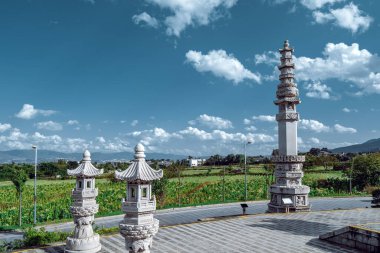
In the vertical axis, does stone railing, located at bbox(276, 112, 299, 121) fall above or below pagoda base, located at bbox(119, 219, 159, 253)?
above


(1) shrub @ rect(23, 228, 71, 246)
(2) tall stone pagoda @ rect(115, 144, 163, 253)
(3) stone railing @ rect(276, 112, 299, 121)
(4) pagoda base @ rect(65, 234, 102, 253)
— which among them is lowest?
(1) shrub @ rect(23, 228, 71, 246)

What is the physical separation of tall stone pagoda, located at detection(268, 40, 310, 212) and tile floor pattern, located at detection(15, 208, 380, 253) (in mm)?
1209

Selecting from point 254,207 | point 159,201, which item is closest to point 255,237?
point 254,207

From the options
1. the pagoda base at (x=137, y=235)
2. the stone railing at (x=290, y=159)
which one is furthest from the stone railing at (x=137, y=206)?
the stone railing at (x=290, y=159)

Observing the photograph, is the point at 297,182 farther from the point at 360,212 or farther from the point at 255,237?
the point at 255,237

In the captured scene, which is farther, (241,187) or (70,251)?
(241,187)

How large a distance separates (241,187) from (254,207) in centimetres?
1830

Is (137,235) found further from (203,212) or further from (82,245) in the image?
(203,212)

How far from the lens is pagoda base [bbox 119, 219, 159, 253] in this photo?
10.1 meters

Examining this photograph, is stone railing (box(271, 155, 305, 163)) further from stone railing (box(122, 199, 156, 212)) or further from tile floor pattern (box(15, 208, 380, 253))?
stone railing (box(122, 199, 156, 212))

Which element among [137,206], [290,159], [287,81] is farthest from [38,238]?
[287,81]

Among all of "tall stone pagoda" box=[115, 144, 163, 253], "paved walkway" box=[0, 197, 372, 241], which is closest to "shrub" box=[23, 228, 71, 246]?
"paved walkway" box=[0, 197, 372, 241]

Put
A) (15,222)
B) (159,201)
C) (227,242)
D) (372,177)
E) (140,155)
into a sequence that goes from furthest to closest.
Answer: (372,177), (159,201), (15,222), (227,242), (140,155)

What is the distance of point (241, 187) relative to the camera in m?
48.5
